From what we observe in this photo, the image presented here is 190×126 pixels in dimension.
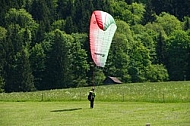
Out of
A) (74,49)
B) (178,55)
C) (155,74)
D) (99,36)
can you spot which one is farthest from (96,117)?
(178,55)

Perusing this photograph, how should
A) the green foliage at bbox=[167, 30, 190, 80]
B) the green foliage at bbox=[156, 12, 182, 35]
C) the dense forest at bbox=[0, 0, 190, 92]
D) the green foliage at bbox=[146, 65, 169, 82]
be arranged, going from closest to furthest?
the dense forest at bbox=[0, 0, 190, 92] < the green foliage at bbox=[167, 30, 190, 80] < the green foliage at bbox=[146, 65, 169, 82] < the green foliage at bbox=[156, 12, 182, 35]

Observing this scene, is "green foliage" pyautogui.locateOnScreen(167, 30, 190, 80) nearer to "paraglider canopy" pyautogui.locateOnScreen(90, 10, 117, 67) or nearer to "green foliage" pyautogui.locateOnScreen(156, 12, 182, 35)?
"green foliage" pyautogui.locateOnScreen(156, 12, 182, 35)

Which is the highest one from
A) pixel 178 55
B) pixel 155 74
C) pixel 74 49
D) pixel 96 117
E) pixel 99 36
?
pixel 99 36

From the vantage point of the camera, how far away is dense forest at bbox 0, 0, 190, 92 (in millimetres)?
98500

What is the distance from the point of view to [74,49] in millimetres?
104562

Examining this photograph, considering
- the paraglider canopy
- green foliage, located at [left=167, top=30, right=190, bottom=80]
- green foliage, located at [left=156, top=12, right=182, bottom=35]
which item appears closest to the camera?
the paraglider canopy

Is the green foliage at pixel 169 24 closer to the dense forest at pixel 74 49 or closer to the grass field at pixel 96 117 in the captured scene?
the dense forest at pixel 74 49

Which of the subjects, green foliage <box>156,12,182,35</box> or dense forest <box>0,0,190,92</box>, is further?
green foliage <box>156,12,182,35</box>

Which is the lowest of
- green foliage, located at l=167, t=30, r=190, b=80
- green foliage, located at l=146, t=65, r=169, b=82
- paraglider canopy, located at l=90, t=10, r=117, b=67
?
green foliage, located at l=146, t=65, r=169, b=82

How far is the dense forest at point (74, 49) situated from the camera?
323 feet

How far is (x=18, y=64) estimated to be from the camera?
316 ft

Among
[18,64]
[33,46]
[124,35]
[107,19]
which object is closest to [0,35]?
[33,46]

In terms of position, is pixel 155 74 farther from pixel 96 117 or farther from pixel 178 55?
pixel 96 117

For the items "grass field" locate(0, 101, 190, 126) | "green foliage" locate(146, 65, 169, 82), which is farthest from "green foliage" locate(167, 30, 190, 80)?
"grass field" locate(0, 101, 190, 126)
